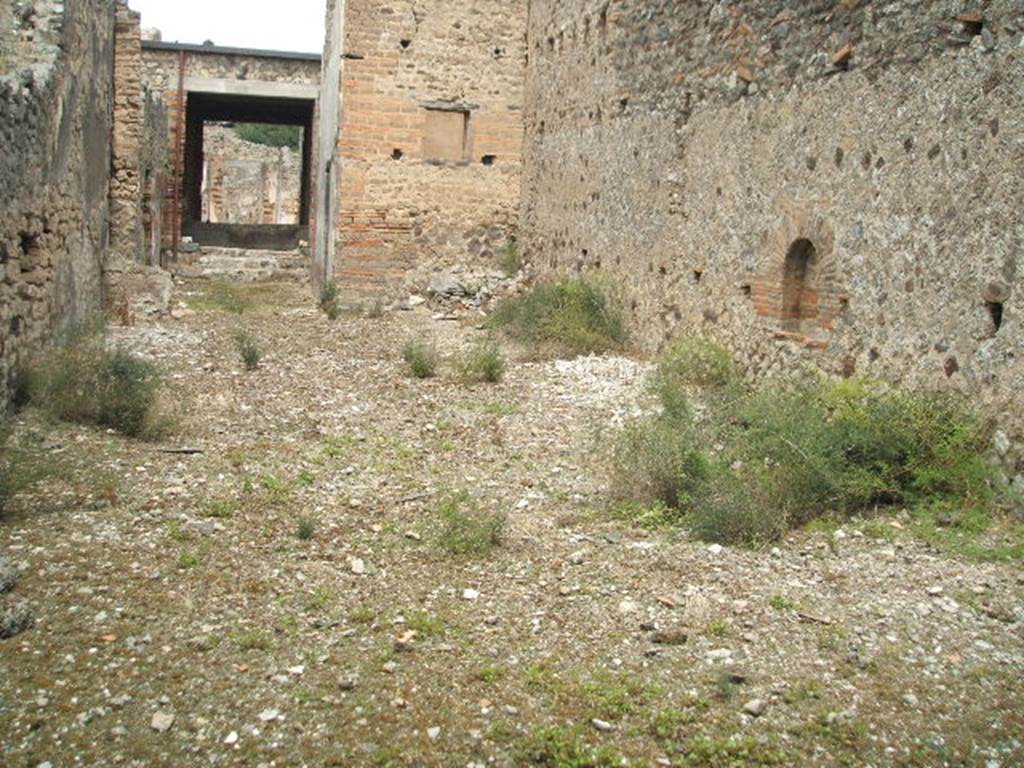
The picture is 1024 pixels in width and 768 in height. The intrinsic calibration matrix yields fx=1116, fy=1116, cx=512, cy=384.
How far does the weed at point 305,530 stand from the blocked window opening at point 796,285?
14.2 ft

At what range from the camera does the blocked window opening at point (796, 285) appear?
855 centimetres

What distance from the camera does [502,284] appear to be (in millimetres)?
15219

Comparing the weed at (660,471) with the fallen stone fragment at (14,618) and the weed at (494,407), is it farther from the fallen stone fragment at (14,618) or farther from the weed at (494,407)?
the fallen stone fragment at (14,618)

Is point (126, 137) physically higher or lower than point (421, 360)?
higher

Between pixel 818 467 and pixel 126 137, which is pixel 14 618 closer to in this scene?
pixel 818 467

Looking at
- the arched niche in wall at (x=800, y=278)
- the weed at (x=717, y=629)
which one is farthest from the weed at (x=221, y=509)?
the arched niche in wall at (x=800, y=278)

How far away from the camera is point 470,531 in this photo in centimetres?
582

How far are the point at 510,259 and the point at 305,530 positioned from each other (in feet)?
32.2

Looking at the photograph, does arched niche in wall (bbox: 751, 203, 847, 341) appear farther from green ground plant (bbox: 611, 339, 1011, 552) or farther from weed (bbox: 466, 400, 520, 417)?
weed (bbox: 466, 400, 520, 417)

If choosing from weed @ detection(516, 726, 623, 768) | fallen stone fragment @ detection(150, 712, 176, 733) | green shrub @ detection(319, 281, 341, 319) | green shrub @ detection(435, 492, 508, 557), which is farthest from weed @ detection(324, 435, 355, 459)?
green shrub @ detection(319, 281, 341, 319)

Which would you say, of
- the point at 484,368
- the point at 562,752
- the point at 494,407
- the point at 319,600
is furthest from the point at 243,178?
the point at 562,752

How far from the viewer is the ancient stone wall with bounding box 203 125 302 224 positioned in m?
32.3

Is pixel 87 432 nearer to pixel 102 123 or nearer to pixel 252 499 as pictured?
pixel 252 499

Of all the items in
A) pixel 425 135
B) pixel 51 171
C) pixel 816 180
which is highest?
pixel 425 135
